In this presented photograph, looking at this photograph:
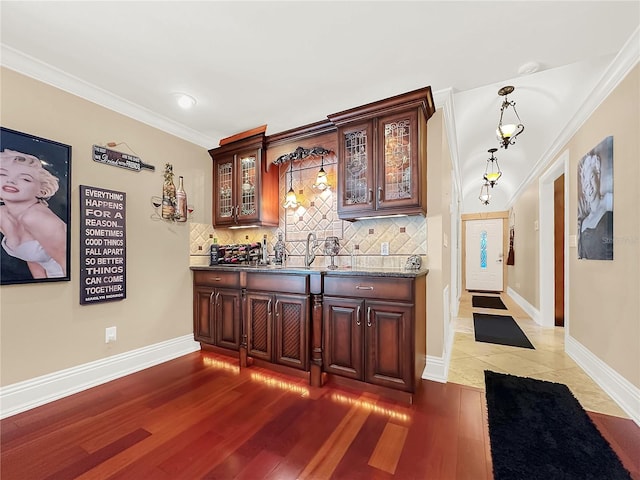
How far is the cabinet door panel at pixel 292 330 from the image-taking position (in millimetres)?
2377

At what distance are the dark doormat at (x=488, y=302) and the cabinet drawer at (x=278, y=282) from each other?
4938 millimetres

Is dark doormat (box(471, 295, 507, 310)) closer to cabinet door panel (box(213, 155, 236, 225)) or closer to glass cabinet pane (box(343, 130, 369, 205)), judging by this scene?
glass cabinet pane (box(343, 130, 369, 205))

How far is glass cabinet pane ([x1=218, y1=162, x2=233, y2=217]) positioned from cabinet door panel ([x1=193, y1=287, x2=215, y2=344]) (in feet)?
3.21

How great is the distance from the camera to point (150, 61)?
209cm

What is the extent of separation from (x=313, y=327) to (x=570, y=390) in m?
2.16

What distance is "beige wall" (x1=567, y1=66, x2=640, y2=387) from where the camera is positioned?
196 cm

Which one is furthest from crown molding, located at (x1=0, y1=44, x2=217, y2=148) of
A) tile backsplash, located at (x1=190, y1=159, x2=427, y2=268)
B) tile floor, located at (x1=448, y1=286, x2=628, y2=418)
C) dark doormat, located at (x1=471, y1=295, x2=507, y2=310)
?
dark doormat, located at (x1=471, y1=295, x2=507, y2=310)

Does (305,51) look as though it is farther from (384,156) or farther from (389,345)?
(389,345)

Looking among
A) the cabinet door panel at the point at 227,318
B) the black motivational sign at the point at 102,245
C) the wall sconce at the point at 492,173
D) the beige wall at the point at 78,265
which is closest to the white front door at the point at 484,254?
the wall sconce at the point at 492,173

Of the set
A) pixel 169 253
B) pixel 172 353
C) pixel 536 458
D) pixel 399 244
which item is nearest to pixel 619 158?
pixel 399 244

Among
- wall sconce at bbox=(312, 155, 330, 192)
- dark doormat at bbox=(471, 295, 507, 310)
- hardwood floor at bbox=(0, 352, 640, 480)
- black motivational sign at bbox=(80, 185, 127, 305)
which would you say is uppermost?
wall sconce at bbox=(312, 155, 330, 192)

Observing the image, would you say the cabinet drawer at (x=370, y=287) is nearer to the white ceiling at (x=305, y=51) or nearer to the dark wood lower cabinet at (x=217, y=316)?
the dark wood lower cabinet at (x=217, y=316)

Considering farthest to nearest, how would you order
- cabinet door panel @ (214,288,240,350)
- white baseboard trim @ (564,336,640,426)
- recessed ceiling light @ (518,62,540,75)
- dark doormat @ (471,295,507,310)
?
dark doormat @ (471,295,507,310), cabinet door panel @ (214,288,240,350), recessed ceiling light @ (518,62,540,75), white baseboard trim @ (564,336,640,426)

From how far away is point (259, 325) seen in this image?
263 cm
